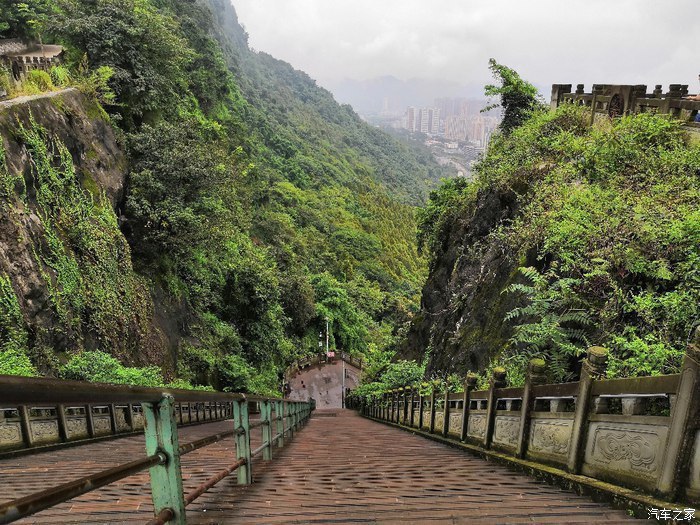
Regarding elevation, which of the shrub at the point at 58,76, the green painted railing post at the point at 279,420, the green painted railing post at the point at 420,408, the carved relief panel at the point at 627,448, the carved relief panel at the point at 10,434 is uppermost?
the shrub at the point at 58,76

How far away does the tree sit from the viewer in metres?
18.2

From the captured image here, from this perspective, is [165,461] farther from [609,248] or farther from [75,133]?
[75,133]

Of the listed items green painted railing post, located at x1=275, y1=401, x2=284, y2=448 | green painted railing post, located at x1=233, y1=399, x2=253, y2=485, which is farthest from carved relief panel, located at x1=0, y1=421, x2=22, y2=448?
green painted railing post, located at x1=233, y1=399, x2=253, y2=485

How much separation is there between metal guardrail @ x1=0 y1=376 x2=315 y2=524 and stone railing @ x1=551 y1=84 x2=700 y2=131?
440 inches

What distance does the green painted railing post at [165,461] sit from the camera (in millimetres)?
1878

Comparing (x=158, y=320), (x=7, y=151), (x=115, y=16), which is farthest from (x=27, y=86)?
(x=158, y=320)

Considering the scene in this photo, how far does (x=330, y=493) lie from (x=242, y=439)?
0.78 m

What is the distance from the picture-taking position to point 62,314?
9.34 metres

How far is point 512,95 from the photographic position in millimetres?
18531

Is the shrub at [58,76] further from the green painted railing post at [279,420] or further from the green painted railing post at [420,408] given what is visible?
the green painted railing post at [420,408]

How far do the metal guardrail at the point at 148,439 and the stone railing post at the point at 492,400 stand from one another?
3483mm

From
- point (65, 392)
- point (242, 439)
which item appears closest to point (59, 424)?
point (242, 439)

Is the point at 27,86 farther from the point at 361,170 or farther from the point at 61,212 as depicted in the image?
the point at 361,170

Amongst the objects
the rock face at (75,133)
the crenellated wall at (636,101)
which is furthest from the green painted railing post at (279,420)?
the crenellated wall at (636,101)
